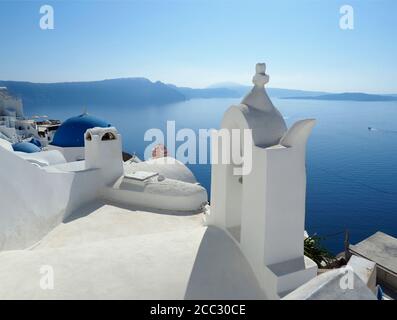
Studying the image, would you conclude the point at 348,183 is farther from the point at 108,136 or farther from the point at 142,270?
the point at 142,270

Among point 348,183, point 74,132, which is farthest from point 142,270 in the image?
point 348,183

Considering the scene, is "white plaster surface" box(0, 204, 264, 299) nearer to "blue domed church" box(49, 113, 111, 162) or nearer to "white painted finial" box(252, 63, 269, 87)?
"white painted finial" box(252, 63, 269, 87)

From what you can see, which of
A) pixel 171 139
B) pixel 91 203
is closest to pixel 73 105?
pixel 171 139

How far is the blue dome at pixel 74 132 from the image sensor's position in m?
20.8

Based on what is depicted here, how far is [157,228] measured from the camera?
841 cm

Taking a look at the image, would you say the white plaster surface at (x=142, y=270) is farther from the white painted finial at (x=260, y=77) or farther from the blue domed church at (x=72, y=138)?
the blue domed church at (x=72, y=138)

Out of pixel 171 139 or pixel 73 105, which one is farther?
pixel 73 105

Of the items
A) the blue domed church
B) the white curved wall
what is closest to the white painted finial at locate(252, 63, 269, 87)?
the white curved wall

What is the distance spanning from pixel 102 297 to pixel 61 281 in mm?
646

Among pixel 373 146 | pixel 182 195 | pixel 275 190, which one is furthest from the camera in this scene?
pixel 373 146

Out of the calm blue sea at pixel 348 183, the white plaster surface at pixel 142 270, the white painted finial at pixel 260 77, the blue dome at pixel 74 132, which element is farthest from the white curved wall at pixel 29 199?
the blue dome at pixel 74 132

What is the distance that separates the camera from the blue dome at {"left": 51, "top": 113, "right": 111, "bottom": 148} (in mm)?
20828
